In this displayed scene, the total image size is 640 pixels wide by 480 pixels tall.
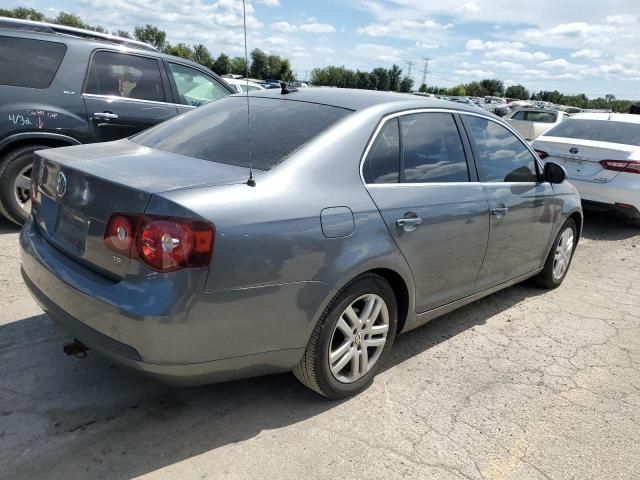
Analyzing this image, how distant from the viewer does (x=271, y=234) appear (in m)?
2.42

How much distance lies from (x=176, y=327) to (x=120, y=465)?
707mm

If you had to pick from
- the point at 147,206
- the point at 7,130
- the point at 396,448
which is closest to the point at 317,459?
the point at 396,448

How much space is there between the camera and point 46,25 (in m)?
5.56

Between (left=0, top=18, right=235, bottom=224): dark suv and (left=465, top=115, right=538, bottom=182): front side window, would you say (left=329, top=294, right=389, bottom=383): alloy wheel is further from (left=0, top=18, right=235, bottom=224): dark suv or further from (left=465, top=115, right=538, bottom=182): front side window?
(left=0, top=18, right=235, bottom=224): dark suv

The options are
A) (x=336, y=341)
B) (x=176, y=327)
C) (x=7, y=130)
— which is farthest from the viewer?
(x=7, y=130)

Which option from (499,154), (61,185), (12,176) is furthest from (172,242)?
(12,176)

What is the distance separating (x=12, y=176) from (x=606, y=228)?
25.0 feet

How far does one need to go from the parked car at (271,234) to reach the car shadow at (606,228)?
4.47 metres

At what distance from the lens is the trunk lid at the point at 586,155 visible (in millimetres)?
7316

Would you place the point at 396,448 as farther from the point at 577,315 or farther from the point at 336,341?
the point at 577,315

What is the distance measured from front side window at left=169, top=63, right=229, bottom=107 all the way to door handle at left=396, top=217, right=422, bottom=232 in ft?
13.3

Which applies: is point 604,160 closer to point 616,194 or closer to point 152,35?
point 616,194

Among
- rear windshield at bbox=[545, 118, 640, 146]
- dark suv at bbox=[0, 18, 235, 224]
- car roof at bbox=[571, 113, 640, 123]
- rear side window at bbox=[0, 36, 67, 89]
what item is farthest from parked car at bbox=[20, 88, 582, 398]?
car roof at bbox=[571, 113, 640, 123]

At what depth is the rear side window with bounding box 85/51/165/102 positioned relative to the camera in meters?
5.68
